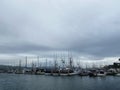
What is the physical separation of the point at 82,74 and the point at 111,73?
1471 inches

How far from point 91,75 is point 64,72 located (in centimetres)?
2895

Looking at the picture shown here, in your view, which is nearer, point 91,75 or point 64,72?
point 91,75

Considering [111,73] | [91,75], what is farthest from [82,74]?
[111,73]

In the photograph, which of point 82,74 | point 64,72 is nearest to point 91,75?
point 82,74

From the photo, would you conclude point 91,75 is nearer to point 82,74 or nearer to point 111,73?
point 82,74

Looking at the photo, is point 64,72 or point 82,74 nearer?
point 82,74

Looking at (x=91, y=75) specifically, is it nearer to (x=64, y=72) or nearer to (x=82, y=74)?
(x=82, y=74)

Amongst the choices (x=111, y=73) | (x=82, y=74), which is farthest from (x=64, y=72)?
(x=111, y=73)

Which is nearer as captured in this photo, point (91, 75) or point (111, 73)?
point (91, 75)

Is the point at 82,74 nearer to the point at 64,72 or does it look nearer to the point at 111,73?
the point at 64,72

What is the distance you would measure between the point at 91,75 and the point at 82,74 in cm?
919

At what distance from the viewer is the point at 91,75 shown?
172125 millimetres

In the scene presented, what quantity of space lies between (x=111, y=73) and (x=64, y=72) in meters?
46.7

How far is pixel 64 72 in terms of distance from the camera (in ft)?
626
